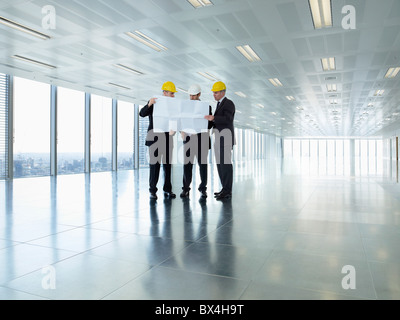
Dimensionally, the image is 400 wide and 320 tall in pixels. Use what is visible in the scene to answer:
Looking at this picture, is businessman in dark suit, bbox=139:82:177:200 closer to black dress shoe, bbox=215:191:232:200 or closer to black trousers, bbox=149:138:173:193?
black trousers, bbox=149:138:173:193

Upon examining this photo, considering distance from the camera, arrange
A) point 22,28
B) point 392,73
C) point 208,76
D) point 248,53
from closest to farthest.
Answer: point 22,28 < point 248,53 < point 392,73 < point 208,76

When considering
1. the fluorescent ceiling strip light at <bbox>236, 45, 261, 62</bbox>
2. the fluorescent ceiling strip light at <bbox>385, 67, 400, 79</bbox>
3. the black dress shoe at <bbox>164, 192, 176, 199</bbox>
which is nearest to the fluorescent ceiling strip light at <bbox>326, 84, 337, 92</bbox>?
the fluorescent ceiling strip light at <bbox>385, 67, 400, 79</bbox>

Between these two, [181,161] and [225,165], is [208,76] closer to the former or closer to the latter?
[181,161]

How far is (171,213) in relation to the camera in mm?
4145

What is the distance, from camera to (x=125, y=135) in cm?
1830


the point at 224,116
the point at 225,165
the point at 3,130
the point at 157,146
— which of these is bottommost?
the point at 225,165

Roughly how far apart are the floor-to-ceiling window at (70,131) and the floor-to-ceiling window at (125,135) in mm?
3034

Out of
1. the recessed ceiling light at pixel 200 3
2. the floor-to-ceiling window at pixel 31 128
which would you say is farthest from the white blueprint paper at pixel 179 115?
the floor-to-ceiling window at pixel 31 128

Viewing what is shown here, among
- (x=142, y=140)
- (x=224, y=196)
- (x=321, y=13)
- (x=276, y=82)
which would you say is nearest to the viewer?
(x=224, y=196)

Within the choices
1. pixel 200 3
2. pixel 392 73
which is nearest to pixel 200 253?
pixel 200 3

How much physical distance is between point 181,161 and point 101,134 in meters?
8.84

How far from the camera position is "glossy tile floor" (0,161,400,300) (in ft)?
5.81

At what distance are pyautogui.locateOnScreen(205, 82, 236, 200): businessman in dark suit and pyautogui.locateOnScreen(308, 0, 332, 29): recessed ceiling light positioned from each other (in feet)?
10.1

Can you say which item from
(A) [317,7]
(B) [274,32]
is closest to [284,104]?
(B) [274,32]
